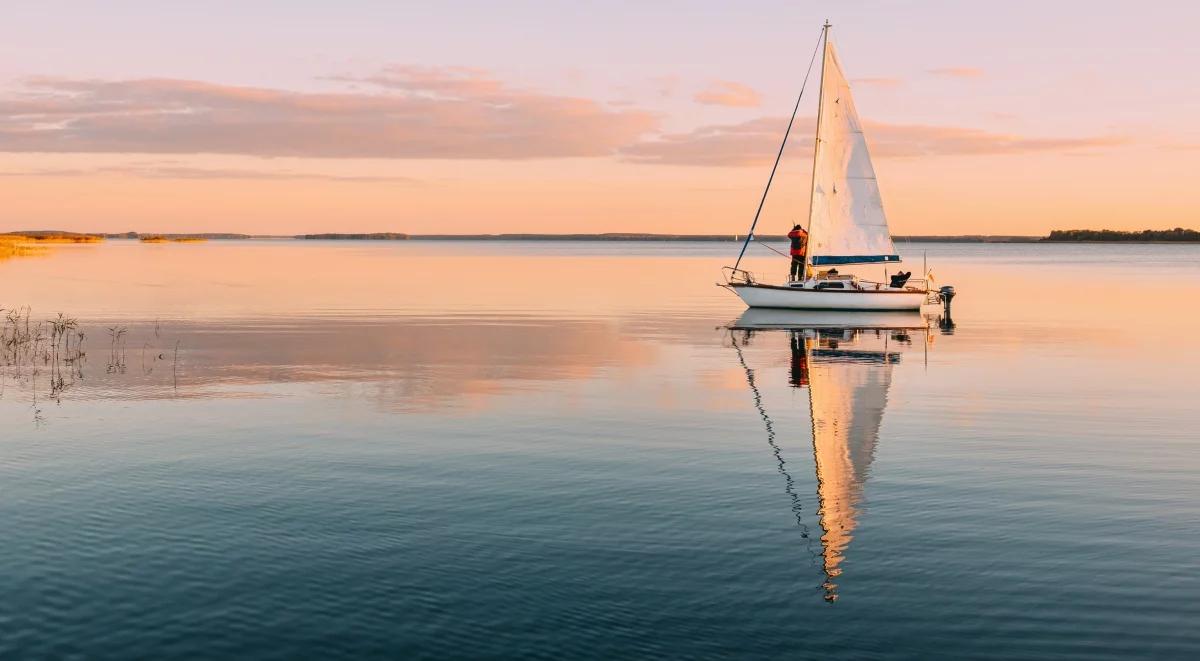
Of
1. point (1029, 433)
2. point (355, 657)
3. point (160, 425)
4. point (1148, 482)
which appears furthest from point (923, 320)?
point (355, 657)

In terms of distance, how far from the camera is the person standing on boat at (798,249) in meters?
62.0

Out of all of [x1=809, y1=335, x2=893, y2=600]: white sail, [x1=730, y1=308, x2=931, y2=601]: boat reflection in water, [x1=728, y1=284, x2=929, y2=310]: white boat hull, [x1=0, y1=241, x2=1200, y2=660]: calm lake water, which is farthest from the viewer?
[x1=728, y1=284, x2=929, y2=310]: white boat hull

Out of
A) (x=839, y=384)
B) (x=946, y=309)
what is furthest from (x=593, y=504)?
(x=946, y=309)

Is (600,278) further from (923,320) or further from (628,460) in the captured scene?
(628,460)

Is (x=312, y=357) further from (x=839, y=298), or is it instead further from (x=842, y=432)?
(x=839, y=298)

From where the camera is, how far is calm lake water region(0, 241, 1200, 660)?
11.4 metres

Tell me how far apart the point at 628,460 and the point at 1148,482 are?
9.05m

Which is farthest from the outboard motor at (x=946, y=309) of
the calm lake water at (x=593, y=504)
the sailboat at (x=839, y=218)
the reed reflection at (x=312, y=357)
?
the reed reflection at (x=312, y=357)

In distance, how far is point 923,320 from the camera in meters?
58.5

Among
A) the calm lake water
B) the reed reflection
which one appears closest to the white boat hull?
the reed reflection

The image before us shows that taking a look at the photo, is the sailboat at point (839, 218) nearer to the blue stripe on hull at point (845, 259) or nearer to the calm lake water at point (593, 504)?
the blue stripe on hull at point (845, 259)

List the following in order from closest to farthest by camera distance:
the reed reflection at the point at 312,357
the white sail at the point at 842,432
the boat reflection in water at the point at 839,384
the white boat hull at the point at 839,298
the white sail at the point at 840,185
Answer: the white sail at the point at 842,432 → the boat reflection in water at the point at 839,384 → the reed reflection at the point at 312,357 → the white boat hull at the point at 839,298 → the white sail at the point at 840,185

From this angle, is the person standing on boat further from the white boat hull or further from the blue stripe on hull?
the white boat hull

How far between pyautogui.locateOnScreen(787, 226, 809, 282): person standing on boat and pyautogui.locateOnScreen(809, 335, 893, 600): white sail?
71.5 feet
